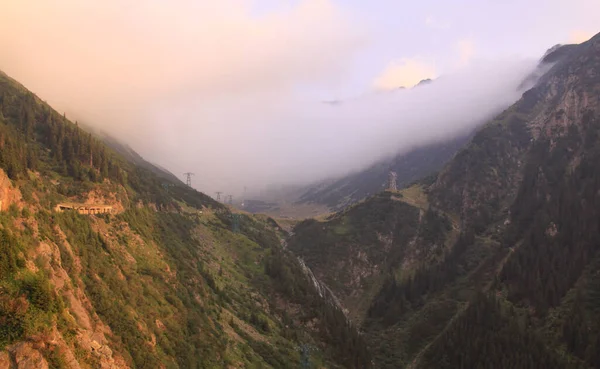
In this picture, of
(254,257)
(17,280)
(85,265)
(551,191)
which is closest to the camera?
(17,280)

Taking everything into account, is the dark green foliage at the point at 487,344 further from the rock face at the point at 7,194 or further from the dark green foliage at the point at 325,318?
the rock face at the point at 7,194

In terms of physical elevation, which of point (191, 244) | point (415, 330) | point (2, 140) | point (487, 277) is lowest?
point (415, 330)

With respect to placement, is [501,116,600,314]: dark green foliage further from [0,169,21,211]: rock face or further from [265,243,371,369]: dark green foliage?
[0,169,21,211]: rock face

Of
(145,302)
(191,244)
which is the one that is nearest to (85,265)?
(145,302)

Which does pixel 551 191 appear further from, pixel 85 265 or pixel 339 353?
pixel 85 265

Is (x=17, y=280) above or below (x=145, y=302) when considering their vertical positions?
above

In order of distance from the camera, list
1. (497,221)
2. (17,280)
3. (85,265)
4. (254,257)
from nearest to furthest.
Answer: (17,280) → (85,265) → (254,257) → (497,221)

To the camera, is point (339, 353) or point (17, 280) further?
point (339, 353)
